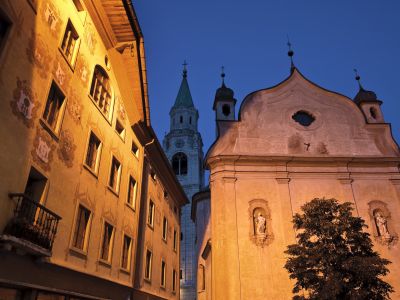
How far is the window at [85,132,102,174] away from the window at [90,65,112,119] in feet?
4.52

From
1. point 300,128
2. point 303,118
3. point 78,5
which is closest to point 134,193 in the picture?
point 78,5

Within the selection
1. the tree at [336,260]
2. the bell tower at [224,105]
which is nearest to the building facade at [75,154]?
the bell tower at [224,105]

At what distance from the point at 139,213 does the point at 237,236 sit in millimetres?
6487

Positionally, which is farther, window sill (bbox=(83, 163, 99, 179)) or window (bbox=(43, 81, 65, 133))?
window sill (bbox=(83, 163, 99, 179))

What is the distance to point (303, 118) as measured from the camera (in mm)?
24766

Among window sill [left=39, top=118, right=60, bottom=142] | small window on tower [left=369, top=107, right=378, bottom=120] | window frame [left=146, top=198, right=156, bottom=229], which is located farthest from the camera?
small window on tower [left=369, top=107, right=378, bottom=120]

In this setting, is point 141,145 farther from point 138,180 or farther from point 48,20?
point 48,20

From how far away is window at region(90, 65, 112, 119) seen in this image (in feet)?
43.8

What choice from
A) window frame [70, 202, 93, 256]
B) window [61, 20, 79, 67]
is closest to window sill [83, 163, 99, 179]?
window frame [70, 202, 93, 256]

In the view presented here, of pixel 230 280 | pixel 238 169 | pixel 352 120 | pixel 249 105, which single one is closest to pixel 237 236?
pixel 230 280

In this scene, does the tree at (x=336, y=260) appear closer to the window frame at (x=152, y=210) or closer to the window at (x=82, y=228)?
the window frame at (x=152, y=210)

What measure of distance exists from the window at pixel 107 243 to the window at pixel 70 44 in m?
6.20

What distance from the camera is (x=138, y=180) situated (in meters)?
17.1

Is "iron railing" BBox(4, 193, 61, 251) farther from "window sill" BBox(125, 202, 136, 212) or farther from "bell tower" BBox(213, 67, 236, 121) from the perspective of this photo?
"bell tower" BBox(213, 67, 236, 121)
